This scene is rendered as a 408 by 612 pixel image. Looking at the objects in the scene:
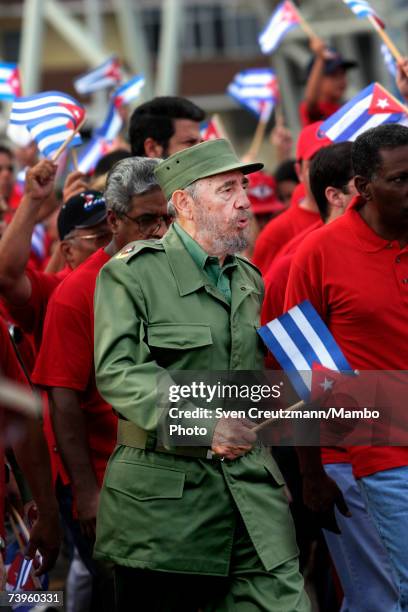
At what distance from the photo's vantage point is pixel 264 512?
525 cm

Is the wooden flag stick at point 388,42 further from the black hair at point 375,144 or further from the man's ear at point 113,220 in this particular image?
the man's ear at point 113,220

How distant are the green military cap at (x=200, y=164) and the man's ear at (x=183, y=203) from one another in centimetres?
2

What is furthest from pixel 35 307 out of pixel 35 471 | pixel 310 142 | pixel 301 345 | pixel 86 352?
pixel 310 142

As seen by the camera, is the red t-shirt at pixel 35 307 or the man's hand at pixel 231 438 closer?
the man's hand at pixel 231 438

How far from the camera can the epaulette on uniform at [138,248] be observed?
17.5 ft

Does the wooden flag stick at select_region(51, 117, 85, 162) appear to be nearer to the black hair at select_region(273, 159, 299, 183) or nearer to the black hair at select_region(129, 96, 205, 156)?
the black hair at select_region(129, 96, 205, 156)

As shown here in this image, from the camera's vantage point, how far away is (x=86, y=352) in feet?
20.7

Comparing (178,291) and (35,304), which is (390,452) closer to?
(178,291)

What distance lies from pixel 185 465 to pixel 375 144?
168 centimetres

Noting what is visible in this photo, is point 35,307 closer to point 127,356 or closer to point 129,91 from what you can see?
point 127,356

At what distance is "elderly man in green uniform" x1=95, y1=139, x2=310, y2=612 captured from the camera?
5.13 m

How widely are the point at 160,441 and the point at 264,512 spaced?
49 cm

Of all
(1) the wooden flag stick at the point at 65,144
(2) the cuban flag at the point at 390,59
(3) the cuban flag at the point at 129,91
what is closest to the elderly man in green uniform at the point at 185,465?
(1) the wooden flag stick at the point at 65,144

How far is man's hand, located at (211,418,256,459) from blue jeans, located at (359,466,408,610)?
1.04 m
